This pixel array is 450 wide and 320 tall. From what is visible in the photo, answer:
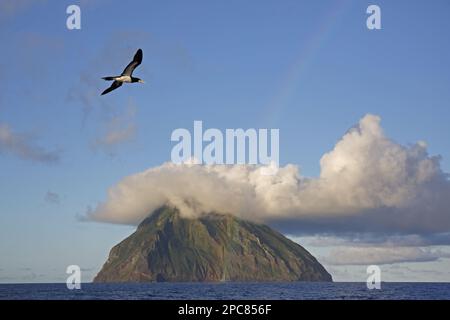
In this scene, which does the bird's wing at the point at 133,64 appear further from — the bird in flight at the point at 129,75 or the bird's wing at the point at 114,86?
the bird's wing at the point at 114,86

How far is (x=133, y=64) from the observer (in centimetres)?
6222

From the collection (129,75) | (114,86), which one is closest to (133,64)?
(129,75)

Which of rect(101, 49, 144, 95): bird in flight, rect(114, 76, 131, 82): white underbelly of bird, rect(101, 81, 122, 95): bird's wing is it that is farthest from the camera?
rect(114, 76, 131, 82): white underbelly of bird

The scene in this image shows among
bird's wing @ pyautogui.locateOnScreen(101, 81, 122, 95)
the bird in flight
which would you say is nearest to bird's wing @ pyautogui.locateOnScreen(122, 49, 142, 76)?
the bird in flight

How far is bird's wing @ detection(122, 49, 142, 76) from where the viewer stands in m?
61.2

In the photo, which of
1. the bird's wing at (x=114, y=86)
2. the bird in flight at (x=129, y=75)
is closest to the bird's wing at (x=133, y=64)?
the bird in flight at (x=129, y=75)

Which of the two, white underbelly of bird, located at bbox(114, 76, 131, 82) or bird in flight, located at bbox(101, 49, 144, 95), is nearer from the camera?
bird in flight, located at bbox(101, 49, 144, 95)

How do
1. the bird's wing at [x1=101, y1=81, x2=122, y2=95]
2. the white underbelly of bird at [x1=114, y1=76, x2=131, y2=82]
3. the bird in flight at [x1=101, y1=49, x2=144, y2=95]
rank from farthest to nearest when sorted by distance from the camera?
the white underbelly of bird at [x1=114, y1=76, x2=131, y2=82]
the bird in flight at [x1=101, y1=49, x2=144, y2=95]
the bird's wing at [x1=101, y1=81, x2=122, y2=95]

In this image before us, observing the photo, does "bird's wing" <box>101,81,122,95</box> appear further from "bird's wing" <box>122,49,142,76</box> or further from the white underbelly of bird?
"bird's wing" <box>122,49,142,76</box>

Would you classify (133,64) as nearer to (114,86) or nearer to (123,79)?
(123,79)

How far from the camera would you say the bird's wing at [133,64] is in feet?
201
